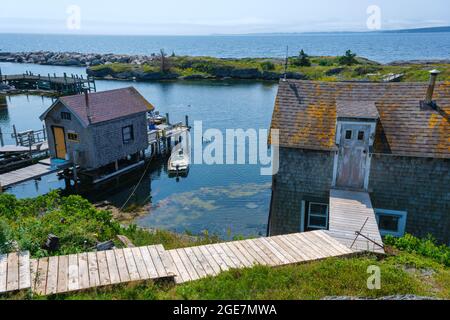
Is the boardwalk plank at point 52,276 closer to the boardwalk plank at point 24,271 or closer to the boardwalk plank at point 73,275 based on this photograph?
the boardwalk plank at point 73,275

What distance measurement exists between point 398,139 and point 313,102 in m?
4.01

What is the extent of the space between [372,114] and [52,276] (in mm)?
12789

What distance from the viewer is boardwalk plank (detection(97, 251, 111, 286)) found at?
26.1 feet

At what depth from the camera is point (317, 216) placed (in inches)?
661

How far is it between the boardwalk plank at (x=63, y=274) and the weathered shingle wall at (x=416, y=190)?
473 inches

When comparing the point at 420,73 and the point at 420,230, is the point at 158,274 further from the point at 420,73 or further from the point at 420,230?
the point at 420,73

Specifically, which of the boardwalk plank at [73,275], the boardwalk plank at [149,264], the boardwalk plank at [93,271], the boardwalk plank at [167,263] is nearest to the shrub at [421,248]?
the boardwalk plank at [167,263]

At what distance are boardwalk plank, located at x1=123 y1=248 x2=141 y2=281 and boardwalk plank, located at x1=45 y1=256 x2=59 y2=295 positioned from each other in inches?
59.5

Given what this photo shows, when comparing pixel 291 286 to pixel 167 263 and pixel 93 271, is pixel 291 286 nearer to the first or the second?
pixel 167 263

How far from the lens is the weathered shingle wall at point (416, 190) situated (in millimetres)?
15023

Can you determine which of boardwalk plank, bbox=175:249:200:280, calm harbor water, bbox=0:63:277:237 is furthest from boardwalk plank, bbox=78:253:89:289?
calm harbor water, bbox=0:63:277:237

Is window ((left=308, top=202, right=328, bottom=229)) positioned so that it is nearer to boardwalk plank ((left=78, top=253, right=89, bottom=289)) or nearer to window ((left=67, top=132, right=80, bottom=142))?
boardwalk plank ((left=78, top=253, right=89, bottom=289))
